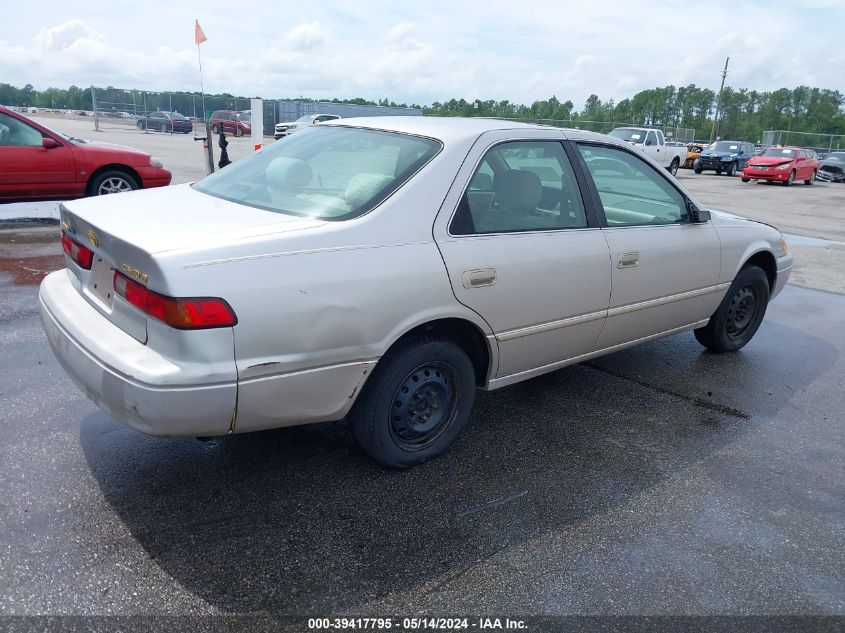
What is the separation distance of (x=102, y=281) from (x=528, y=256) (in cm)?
196

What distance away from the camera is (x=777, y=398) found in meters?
4.56

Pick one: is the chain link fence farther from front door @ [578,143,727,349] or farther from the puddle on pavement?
the puddle on pavement

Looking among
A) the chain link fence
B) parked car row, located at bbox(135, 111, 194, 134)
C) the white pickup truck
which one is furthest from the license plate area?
the chain link fence

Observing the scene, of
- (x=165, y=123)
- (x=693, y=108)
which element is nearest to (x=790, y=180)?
(x=165, y=123)

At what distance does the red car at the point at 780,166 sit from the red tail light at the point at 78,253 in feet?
88.7

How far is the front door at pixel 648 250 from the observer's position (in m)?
3.97

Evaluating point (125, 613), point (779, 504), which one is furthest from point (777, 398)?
point (125, 613)

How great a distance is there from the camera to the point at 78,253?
3209 millimetres

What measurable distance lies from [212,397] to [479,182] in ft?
5.42

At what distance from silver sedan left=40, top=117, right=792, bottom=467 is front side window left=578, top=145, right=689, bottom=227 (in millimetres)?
14

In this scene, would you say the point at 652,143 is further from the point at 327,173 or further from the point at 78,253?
the point at 78,253

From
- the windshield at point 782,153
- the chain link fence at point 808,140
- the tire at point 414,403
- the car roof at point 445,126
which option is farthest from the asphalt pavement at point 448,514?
the chain link fence at point 808,140

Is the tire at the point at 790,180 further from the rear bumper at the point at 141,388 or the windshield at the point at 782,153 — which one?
the rear bumper at the point at 141,388

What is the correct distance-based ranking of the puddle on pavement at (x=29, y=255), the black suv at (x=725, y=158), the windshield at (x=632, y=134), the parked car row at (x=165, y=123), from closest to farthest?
the puddle on pavement at (x=29, y=255)
the windshield at (x=632, y=134)
the black suv at (x=725, y=158)
the parked car row at (x=165, y=123)
